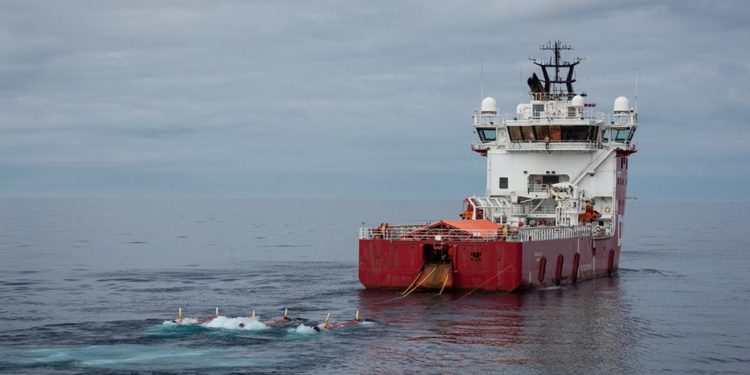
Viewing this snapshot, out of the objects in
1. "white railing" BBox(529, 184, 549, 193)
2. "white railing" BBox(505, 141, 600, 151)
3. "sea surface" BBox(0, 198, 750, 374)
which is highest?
"white railing" BBox(505, 141, 600, 151)

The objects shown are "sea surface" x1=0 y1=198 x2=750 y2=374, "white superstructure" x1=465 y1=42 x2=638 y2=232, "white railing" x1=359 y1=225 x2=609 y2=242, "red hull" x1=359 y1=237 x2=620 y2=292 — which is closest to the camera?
"sea surface" x1=0 y1=198 x2=750 y2=374

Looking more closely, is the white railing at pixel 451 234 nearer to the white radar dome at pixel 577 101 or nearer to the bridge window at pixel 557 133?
the bridge window at pixel 557 133

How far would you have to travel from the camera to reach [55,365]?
119 ft

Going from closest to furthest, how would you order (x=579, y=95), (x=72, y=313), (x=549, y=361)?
(x=549, y=361) < (x=72, y=313) < (x=579, y=95)

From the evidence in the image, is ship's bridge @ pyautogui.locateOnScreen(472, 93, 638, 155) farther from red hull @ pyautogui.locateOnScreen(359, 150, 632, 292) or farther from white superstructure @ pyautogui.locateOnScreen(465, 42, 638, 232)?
red hull @ pyautogui.locateOnScreen(359, 150, 632, 292)

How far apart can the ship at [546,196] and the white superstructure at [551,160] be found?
0.21 ft

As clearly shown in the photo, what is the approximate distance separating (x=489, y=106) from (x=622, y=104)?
9514 mm

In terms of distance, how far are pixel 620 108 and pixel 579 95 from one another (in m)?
3.33

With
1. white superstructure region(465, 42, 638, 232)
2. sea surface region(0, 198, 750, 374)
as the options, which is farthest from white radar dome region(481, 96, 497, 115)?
sea surface region(0, 198, 750, 374)

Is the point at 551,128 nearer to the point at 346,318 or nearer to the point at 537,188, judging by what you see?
the point at 537,188

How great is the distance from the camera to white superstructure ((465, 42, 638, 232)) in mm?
67125

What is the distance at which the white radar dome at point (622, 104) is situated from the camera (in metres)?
73.1

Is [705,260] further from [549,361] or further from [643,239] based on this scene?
[549,361]

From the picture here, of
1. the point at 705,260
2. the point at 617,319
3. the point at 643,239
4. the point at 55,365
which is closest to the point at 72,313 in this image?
the point at 55,365
